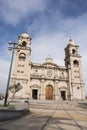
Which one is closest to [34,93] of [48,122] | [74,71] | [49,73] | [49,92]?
[49,92]

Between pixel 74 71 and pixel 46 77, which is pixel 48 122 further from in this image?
pixel 74 71

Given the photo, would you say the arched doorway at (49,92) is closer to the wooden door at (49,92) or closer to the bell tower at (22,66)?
the wooden door at (49,92)

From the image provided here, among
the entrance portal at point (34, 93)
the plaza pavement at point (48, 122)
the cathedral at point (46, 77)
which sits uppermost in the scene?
the cathedral at point (46, 77)

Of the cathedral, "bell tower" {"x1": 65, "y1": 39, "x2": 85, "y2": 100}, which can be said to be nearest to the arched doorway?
the cathedral

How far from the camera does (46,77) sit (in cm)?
4003

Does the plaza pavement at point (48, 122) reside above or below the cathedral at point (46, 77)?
below

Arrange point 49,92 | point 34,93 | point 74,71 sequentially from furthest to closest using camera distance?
point 74,71 < point 49,92 < point 34,93

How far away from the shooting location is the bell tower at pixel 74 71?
128ft

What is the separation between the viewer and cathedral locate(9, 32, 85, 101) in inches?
1455

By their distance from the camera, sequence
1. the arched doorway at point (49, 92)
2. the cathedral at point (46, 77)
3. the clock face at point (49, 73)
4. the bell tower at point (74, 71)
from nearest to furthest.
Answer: the cathedral at point (46, 77)
the arched doorway at point (49, 92)
the bell tower at point (74, 71)
the clock face at point (49, 73)

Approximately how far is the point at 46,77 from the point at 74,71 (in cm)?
924

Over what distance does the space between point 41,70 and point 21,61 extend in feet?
22.0

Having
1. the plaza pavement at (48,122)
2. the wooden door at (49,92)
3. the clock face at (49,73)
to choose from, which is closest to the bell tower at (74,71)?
the wooden door at (49,92)

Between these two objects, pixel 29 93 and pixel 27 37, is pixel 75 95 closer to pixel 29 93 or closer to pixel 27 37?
pixel 29 93
